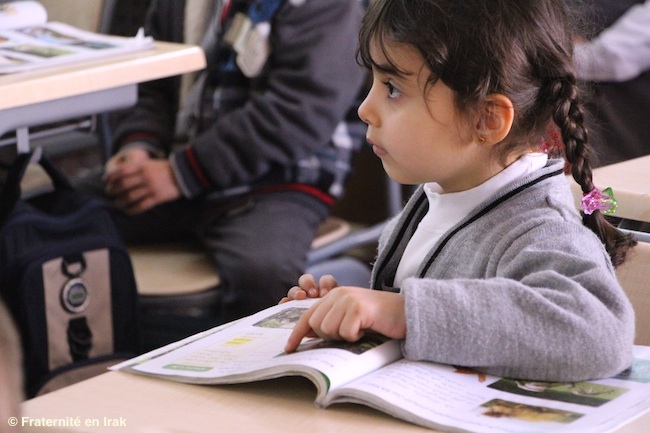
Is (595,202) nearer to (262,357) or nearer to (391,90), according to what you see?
(391,90)

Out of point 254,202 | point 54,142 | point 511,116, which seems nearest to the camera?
point 511,116

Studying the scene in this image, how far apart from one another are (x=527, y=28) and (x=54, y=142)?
175 centimetres

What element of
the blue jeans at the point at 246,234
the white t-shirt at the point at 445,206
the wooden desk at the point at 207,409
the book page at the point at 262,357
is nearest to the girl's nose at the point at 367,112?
the white t-shirt at the point at 445,206

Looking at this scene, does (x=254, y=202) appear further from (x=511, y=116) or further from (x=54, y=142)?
(x=511, y=116)

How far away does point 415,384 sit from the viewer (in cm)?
89

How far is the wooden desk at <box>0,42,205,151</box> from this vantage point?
168 cm

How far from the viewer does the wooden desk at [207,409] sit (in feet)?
2.76

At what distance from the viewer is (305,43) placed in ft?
7.47

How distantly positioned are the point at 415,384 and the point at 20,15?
1555 mm

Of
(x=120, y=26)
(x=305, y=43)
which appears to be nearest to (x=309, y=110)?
(x=305, y=43)

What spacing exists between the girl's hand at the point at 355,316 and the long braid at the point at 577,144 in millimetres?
282

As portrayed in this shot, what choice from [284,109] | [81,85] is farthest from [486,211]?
[284,109]

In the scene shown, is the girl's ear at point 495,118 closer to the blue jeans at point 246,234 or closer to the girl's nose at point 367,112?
the girl's nose at point 367,112

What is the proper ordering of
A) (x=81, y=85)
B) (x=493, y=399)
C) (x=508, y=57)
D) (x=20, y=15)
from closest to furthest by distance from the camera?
(x=493, y=399) < (x=508, y=57) < (x=81, y=85) < (x=20, y=15)
